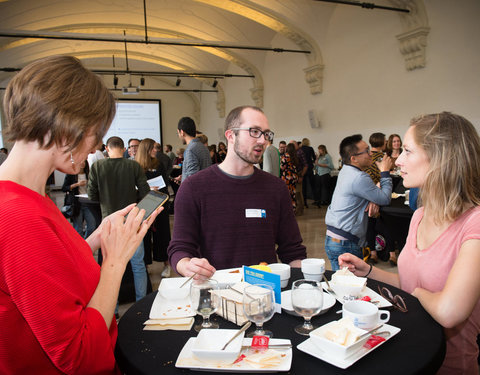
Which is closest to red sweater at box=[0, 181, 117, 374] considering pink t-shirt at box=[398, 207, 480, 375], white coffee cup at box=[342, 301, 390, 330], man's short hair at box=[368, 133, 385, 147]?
white coffee cup at box=[342, 301, 390, 330]

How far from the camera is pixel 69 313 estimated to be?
84 cm

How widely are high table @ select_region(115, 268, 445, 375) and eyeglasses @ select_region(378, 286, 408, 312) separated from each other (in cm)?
2

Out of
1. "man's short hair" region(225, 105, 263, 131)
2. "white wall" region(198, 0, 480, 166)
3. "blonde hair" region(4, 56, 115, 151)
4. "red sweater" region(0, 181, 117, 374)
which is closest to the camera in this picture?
"red sweater" region(0, 181, 117, 374)

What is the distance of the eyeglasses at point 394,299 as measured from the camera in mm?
1251

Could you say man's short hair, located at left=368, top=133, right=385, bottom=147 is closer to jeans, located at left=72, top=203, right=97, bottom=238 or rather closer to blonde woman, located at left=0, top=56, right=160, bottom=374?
jeans, located at left=72, top=203, right=97, bottom=238

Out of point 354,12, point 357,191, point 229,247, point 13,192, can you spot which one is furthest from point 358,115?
point 13,192

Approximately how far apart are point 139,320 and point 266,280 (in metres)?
0.48

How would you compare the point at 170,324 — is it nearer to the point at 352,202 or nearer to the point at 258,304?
the point at 258,304

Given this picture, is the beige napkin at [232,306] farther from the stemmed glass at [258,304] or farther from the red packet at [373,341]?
the red packet at [373,341]

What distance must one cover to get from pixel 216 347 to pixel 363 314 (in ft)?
1.51

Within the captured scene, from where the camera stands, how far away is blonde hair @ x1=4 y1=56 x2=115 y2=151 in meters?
0.90

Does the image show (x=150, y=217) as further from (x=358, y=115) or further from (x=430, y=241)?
(x=358, y=115)

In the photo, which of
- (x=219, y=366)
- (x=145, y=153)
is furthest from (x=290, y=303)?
(x=145, y=153)

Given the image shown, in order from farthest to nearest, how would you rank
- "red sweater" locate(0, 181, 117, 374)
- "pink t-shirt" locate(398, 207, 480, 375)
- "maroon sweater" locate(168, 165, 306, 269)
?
"maroon sweater" locate(168, 165, 306, 269), "pink t-shirt" locate(398, 207, 480, 375), "red sweater" locate(0, 181, 117, 374)
